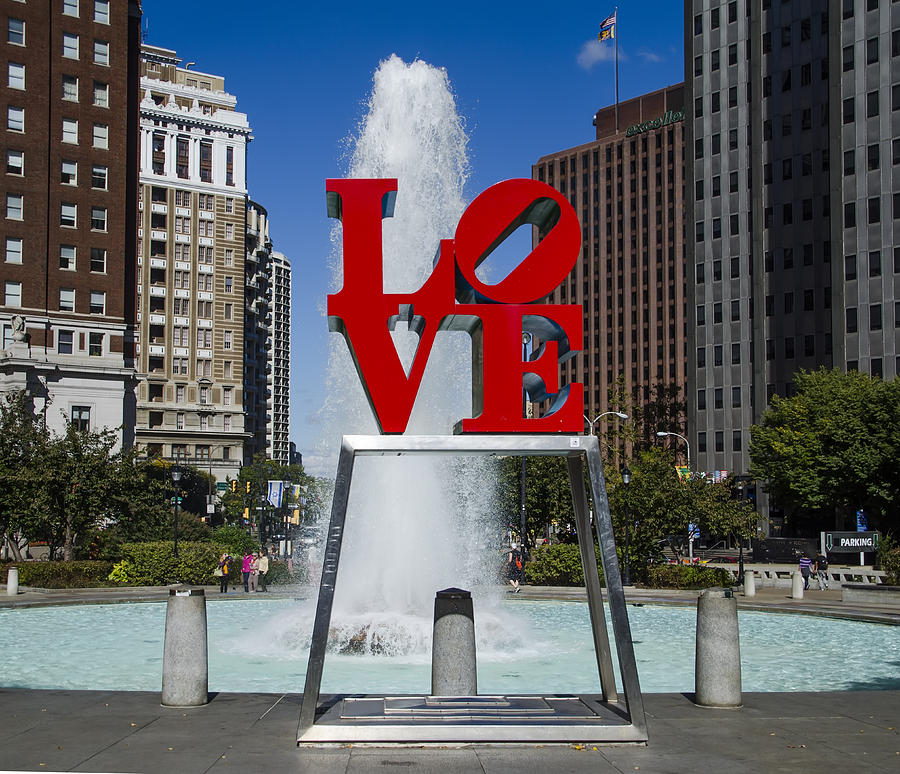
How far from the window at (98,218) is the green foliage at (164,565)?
46.0 m

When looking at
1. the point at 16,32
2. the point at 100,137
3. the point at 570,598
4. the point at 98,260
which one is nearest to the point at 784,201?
the point at 100,137

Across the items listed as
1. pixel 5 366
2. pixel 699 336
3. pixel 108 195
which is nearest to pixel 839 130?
pixel 699 336

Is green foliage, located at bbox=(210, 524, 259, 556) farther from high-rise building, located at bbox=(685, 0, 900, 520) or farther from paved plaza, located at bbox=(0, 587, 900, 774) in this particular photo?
high-rise building, located at bbox=(685, 0, 900, 520)

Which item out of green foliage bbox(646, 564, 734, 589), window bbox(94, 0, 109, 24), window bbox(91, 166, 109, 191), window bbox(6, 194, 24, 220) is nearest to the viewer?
green foliage bbox(646, 564, 734, 589)

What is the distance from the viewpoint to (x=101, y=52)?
81.9 meters

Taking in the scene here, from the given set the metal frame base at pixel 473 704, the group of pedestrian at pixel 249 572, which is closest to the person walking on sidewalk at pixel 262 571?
the group of pedestrian at pixel 249 572

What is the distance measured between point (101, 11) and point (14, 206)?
1819 cm

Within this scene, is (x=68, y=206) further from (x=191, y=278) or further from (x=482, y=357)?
(x=482, y=357)

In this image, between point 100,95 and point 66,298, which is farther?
point 100,95

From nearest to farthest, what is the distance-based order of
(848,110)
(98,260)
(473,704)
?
1. (473,704)
2. (98,260)
3. (848,110)

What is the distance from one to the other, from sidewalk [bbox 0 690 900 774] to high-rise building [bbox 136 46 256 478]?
114 m

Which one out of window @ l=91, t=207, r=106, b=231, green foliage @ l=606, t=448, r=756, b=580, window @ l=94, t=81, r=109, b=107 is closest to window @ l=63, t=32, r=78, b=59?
window @ l=94, t=81, r=109, b=107

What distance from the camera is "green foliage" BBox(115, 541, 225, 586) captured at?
4025 centimetres

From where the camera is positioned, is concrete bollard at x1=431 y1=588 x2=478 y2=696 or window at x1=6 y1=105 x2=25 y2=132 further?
window at x1=6 y1=105 x2=25 y2=132
